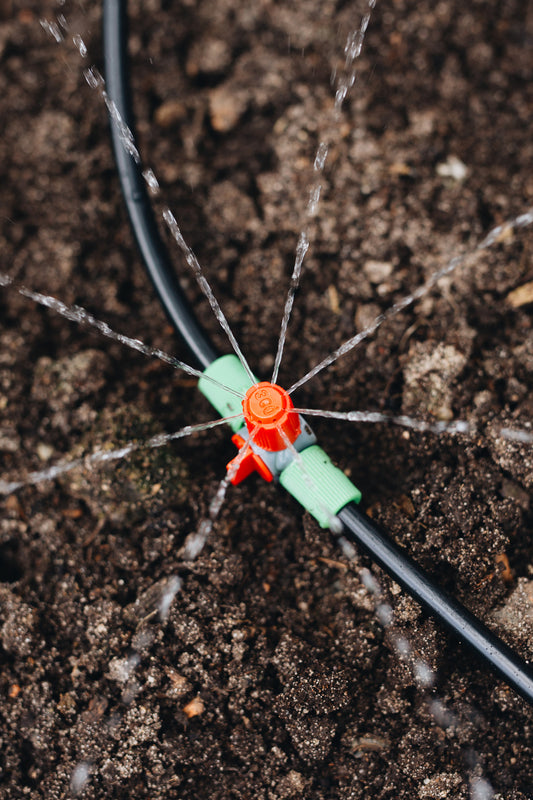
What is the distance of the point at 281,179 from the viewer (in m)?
1.40

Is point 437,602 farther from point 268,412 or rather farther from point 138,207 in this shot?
point 138,207

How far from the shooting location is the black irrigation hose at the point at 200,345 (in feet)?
3.11

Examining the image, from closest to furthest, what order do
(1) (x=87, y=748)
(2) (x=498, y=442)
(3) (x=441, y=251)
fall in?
(1) (x=87, y=748) < (2) (x=498, y=442) < (3) (x=441, y=251)

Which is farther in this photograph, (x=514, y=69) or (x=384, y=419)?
(x=514, y=69)

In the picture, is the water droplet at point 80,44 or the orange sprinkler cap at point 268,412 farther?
the water droplet at point 80,44

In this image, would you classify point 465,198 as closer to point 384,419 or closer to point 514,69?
point 514,69

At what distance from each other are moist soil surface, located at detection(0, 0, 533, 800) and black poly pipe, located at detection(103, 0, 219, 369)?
143mm

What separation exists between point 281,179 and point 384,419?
23.8 inches

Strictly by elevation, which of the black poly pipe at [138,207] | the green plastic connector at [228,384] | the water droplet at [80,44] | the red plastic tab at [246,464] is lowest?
the red plastic tab at [246,464]


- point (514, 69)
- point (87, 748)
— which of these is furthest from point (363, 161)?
point (87, 748)

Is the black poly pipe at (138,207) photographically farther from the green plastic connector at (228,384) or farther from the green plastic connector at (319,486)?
the green plastic connector at (319,486)

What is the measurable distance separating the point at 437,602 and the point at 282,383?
19.7 inches

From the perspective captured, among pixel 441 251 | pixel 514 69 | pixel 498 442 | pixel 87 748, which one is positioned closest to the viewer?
pixel 87 748

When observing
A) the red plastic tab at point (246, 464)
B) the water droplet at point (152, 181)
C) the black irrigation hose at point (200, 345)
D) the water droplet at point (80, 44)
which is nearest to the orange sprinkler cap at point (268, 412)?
the red plastic tab at point (246, 464)
